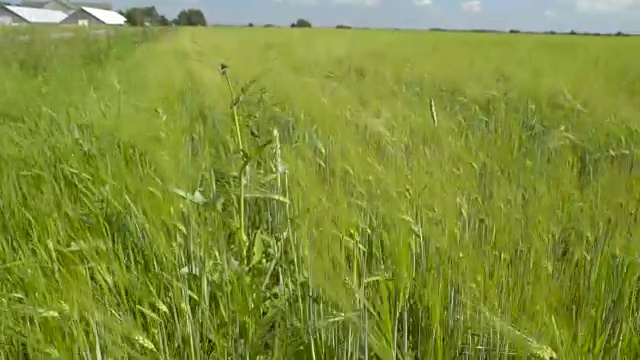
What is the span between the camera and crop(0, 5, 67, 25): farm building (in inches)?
1436

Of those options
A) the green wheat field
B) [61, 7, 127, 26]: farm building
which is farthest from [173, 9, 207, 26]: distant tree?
the green wheat field

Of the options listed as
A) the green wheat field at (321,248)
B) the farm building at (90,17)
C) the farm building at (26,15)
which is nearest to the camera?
the green wheat field at (321,248)

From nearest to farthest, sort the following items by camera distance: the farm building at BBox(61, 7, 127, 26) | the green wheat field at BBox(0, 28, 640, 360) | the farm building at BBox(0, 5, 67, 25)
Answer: the green wheat field at BBox(0, 28, 640, 360) < the farm building at BBox(0, 5, 67, 25) < the farm building at BBox(61, 7, 127, 26)

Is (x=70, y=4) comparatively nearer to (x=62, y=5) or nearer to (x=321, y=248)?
(x=62, y=5)

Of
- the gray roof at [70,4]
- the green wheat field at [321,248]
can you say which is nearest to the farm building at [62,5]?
the gray roof at [70,4]

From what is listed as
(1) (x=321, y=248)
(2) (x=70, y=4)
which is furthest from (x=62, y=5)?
(1) (x=321, y=248)

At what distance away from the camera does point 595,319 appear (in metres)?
0.72

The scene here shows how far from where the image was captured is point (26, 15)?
39750 mm

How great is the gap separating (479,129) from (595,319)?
127 centimetres

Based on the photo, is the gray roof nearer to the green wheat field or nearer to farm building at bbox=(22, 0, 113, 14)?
farm building at bbox=(22, 0, 113, 14)

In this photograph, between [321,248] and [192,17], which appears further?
[192,17]

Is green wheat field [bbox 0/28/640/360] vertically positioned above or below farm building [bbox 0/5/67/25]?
below

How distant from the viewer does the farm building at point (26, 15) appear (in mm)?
36463

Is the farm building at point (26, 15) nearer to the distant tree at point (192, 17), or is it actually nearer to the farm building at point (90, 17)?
the farm building at point (90, 17)
